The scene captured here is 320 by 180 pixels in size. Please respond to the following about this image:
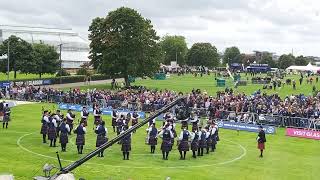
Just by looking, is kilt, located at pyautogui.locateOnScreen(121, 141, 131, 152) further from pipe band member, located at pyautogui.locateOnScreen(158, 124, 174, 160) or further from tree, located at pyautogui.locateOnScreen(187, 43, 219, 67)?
tree, located at pyautogui.locateOnScreen(187, 43, 219, 67)

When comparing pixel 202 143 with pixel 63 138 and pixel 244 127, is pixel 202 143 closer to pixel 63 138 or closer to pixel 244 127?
pixel 63 138

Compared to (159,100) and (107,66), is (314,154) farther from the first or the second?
(107,66)

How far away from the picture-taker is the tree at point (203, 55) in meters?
148

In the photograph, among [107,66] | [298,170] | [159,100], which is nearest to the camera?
[298,170]

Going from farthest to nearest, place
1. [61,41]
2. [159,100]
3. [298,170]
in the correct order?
[61,41], [159,100], [298,170]

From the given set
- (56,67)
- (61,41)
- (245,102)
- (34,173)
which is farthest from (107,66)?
(61,41)

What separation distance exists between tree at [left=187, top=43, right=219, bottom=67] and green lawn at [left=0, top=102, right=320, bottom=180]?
116 m

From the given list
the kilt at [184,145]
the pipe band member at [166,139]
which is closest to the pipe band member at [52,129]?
the pipe band member at [166,139]

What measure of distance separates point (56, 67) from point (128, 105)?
38.9 meters

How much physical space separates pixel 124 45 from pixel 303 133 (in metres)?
37.6

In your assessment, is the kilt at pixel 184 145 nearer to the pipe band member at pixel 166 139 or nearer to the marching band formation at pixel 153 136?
the marching band formation at pixel 153 136

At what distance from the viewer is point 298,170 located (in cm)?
2438

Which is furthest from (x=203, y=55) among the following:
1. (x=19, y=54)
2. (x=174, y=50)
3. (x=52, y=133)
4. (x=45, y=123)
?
(x=52, y=133)

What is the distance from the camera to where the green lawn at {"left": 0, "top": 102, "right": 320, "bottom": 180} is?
2219cm
